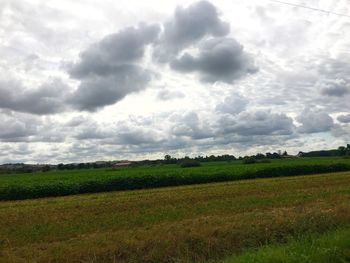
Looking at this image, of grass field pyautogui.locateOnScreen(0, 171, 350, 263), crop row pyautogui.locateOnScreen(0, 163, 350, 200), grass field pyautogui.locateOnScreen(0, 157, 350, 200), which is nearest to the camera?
grass field pyautogui.locateOnScreen(0, 171, 350, 263)

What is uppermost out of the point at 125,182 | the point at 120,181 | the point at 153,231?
the point at 120,181

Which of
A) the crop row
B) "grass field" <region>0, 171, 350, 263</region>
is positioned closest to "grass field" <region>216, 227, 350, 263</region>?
"grass field" <region>0, 171, 350, 263</region>

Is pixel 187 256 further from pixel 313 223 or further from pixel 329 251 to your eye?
pixel 313 223

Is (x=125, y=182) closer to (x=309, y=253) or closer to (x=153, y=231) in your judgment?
(x=153, y=231)

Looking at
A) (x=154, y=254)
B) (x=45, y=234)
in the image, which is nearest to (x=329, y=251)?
(x=154, y=254)

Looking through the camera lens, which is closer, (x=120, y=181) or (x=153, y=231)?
(x=153, y=231)

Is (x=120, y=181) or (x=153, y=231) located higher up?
(x=120, y=181)

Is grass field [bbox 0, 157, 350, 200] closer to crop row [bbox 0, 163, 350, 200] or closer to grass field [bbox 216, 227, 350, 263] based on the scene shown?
crop row [bbox 0, 163, 350, 200]

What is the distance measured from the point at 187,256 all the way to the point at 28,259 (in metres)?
4.24

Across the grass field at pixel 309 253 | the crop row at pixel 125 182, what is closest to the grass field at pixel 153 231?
the grass field at pixel 309 253

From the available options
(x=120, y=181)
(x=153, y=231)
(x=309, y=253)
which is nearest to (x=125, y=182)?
(x=120, y=181)

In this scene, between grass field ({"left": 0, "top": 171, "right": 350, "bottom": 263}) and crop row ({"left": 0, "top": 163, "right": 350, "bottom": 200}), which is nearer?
grass field ({"left": 0, "top": 171, "right": 350, "bottom": 263})

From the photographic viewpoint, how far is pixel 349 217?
14008 millimetres

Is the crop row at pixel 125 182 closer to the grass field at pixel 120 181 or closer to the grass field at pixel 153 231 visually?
the grass field at pixel 120 181
